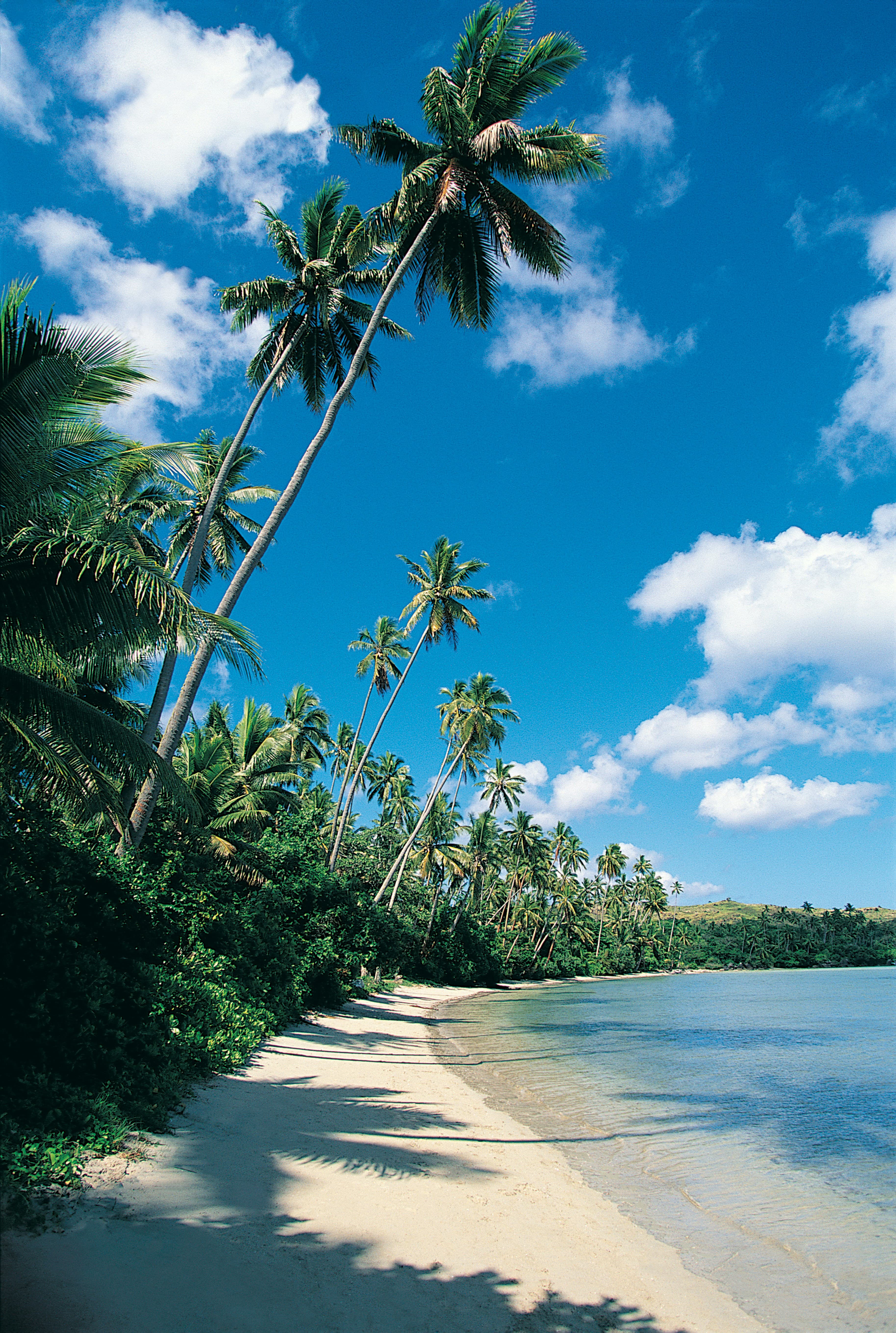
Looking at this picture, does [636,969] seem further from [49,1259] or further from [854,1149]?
[49,1259]

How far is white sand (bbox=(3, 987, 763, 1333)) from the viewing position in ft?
12.5

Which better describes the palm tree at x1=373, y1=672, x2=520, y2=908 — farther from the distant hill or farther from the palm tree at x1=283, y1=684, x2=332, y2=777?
the distant hill

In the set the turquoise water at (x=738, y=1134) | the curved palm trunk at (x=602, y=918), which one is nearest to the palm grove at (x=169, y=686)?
the turquoise water at (x=738, y=1134)

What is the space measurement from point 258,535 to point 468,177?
8.27 metres

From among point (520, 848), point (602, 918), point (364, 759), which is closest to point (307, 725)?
point (364, 759)

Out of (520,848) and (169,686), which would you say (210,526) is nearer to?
(169,686)

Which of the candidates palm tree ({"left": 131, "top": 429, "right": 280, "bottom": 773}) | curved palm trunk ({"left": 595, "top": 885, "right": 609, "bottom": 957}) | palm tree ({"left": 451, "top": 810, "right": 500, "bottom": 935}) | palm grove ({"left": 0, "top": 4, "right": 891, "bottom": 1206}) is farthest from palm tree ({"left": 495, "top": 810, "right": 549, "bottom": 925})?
palm tree ({"left": 131, "top": 429, "right": 280, "bottom": 773})

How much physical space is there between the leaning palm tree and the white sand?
8073 mm

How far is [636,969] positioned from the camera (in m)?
82.1

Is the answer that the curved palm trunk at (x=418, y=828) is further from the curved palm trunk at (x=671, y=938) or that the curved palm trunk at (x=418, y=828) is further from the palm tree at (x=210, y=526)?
the curved palm trunk at (x=671, y=938)

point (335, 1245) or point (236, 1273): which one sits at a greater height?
point (236, 1273)

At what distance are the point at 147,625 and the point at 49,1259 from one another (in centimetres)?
539

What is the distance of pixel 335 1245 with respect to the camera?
4.93 meters

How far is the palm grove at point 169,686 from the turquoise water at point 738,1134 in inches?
199
